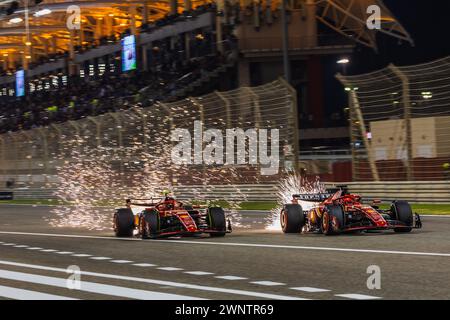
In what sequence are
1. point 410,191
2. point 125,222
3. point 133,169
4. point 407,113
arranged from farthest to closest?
1. point 133,169
2. point 410,191
3. point 407,113
4. point 125,222

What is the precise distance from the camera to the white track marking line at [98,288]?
7348 mm

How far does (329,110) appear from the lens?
5712 centimetres

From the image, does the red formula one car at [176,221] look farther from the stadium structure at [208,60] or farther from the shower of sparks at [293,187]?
the stadium structure at [208,60]

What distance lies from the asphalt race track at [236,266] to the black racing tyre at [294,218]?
28 centimetres

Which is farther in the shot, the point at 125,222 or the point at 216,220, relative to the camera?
the point at 125,222

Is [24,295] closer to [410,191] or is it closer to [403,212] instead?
[403,212]

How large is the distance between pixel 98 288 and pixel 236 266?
83.1 inches

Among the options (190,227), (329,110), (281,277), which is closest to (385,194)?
(190,227)

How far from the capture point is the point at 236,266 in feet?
32.1

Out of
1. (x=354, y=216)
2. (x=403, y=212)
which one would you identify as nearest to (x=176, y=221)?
(x=354, y=216)

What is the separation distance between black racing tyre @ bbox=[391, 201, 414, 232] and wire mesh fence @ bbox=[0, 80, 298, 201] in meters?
10.3

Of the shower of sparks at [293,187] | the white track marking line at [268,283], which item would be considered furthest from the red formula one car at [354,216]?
the shower of sparks at [293,187]

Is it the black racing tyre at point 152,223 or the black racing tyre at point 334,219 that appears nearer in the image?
the black racing tyre at point 334,219

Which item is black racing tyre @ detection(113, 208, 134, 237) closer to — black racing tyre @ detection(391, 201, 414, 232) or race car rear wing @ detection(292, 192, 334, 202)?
race car rear wing @ detection(292, 192, 334, 202)
